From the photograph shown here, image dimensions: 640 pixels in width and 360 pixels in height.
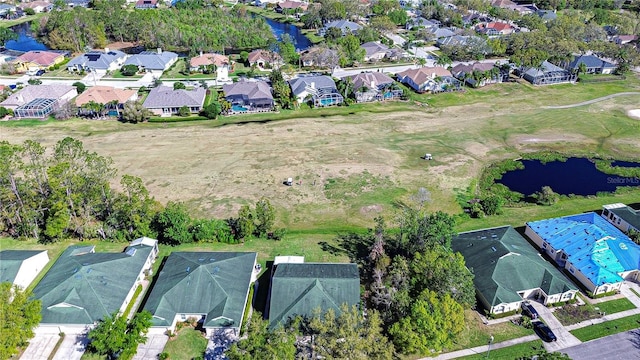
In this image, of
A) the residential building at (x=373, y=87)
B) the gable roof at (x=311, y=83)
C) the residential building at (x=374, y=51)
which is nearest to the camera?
the gable roof at (x=311, y=83)

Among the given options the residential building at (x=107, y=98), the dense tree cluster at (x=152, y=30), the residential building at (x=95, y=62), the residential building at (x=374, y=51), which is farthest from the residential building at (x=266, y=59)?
the residential building at (x=107, y=98)

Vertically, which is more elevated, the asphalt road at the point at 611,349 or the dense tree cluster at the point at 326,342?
the dense tree cluster at the point at 326,342

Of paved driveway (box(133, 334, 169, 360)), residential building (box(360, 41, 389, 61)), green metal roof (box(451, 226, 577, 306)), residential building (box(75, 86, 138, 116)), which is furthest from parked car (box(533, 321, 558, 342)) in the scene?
residential building (box(360, 41, 389, 61))

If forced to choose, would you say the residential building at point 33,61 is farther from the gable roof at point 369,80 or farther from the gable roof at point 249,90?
the gable roof at point 369,80

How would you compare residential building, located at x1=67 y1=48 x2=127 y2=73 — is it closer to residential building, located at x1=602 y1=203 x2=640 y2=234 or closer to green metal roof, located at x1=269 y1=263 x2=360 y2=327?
green metal roof, located at x1=269 y1=263 x2=360 y2=327

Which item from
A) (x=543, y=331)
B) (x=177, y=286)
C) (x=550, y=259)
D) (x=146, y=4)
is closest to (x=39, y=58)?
(x=146, y=4)

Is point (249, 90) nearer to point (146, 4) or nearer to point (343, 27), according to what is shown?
point (343, 27)
